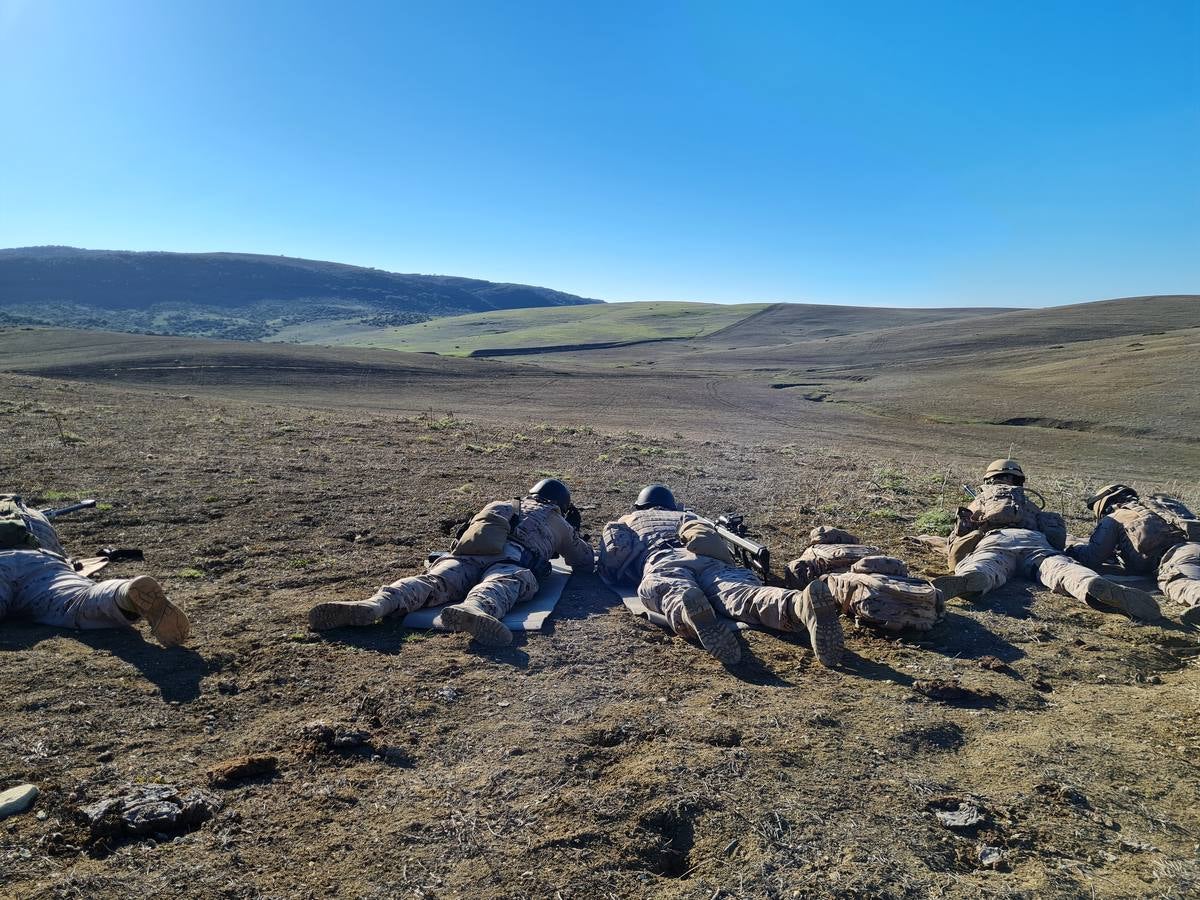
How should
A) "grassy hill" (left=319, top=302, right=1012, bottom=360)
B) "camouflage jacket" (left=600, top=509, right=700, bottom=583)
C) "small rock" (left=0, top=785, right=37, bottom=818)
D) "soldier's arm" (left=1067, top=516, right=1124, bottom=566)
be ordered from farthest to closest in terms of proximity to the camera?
"grassy hill" (left=319, top=302, right=1012, bottom=360), "soldier's arm" (left=1067, top=516, right=1124, bottom=566), "camouflage jacket" (left=600, top=509, right=700, bottom=583), "small rock" (left=0, top=785, right=37, bottom=818)

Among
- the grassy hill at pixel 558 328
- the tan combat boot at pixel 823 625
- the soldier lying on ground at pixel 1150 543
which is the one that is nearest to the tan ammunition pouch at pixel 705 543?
the tan combat boot at pixel 823 625

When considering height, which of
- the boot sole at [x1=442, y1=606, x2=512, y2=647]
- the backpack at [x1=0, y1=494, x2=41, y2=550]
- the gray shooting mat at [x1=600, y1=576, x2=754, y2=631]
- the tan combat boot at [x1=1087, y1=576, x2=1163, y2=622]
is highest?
the backpack at [x1=0, y1=494, x2=41, y2=550]

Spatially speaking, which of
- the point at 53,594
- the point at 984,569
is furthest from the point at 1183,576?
the point at 53,594

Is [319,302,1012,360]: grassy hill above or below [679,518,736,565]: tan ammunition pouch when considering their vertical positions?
above

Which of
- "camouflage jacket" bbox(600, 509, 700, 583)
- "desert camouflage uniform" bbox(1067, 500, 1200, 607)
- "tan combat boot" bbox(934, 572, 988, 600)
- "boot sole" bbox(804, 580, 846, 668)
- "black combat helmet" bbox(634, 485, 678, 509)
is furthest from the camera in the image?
"black combat helmet" bbox(634, 485, 678, 509)

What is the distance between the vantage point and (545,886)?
3098 mm

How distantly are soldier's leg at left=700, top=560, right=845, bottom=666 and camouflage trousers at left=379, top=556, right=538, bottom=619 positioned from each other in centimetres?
184

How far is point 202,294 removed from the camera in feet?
473

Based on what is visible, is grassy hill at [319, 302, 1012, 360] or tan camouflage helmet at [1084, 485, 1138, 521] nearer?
tan camouflage helmet at [1084, 485, 1138, 521]

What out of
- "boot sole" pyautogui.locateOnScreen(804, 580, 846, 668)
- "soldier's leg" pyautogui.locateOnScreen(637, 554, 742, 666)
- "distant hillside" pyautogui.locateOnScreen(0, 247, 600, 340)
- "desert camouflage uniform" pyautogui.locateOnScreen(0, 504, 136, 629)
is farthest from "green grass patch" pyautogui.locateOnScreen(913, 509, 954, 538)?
"distant hillside" pyautogui.locateOnScreen(0, 247, 600, 340)

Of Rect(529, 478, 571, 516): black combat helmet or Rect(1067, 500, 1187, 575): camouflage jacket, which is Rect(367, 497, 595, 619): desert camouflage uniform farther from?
Rect(1067, 500, 1187, 575): camouflage jacket

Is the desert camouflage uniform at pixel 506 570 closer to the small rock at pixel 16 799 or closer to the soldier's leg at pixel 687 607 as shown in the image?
the soldier's leg at pixel 687 607

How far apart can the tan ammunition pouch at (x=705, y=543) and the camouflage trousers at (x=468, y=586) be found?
167 centimetres

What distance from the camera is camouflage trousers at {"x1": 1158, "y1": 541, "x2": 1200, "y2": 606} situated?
257 inches
